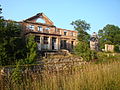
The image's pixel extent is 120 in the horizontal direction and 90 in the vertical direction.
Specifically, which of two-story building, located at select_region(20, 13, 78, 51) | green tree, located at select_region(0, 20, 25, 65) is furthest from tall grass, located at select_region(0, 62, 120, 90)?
two-story building, located at select_region(20, 13, 78, 51)

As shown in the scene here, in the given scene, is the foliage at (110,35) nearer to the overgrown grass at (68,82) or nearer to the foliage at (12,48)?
the foliage at (12,48)

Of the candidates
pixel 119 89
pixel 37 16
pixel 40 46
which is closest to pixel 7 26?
pixel 40 46

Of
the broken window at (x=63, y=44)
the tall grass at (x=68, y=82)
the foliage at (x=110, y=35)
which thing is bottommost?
the tall grass at (x=68, y=82)

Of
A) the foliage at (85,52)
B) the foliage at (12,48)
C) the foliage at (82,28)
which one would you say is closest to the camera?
the foliage at (12,48)

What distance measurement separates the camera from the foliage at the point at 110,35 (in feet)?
174

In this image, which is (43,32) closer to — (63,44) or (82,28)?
(63,44)

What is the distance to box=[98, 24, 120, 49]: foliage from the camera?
174ft

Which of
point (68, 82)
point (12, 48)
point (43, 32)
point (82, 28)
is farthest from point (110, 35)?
point (68, 82)

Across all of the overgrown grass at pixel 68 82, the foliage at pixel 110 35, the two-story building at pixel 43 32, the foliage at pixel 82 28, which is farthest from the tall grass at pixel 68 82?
the foliage at pixel 110 35

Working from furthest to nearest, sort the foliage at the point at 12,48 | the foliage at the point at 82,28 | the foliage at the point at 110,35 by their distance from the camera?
the foliage at the point at 110,35, the foliage at the point at 82,28, the foliage at the point at 12,48

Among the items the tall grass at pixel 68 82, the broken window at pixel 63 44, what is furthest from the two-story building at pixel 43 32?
the tall grass at pixel 68 82

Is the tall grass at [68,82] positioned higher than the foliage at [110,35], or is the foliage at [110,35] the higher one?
the foliage at [110,35]

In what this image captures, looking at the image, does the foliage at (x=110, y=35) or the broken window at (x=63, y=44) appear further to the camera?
the foliage at (x=110, y=35)

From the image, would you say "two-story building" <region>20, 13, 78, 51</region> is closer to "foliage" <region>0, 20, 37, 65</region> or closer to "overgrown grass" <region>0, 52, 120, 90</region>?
"foliage" <region>0, 20, 37, 65</region>
